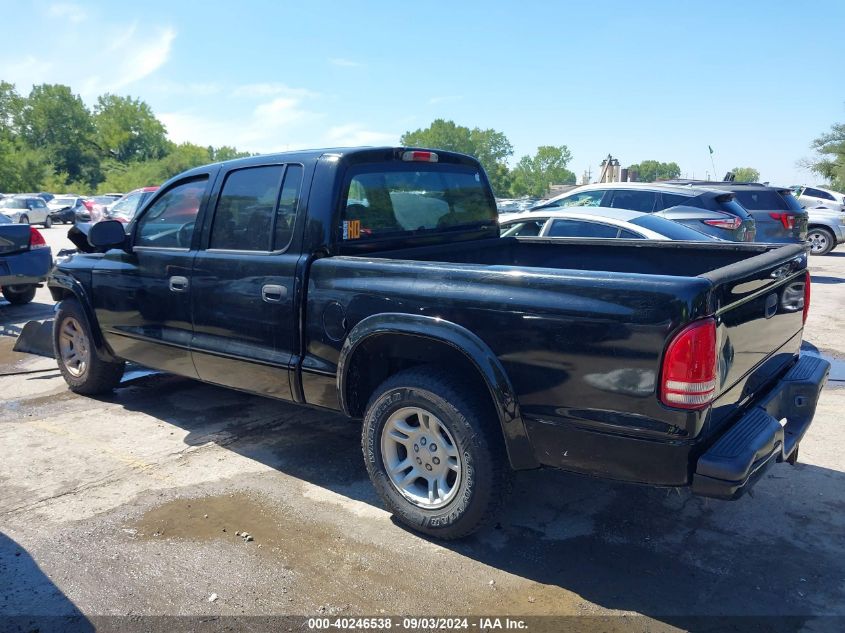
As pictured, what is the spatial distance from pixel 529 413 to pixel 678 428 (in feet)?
2.05

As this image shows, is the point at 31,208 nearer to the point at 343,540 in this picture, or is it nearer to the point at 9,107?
the point at 343,540

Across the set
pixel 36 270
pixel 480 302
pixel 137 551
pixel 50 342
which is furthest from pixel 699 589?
pixel 36 270

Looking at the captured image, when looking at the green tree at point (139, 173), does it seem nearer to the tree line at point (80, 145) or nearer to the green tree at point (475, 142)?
the tree line at point (80, 145)

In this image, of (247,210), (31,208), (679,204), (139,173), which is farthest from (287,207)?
(139,173)

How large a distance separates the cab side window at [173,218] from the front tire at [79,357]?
102cm

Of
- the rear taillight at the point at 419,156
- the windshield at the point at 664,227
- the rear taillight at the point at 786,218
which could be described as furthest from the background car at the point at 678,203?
the rear taillight at the point at 419,156

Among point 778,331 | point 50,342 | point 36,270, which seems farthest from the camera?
point 36,270

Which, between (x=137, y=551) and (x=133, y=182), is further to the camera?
(x=133, y=182)

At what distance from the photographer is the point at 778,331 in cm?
351

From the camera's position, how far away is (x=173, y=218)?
4.94m

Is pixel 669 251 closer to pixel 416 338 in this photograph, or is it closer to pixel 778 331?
pixel 778 331

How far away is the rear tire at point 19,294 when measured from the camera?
9.94 m

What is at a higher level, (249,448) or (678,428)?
(678,428)

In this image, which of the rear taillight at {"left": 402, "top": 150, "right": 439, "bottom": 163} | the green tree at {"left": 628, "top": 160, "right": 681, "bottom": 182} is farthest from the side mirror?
the green tree at {"left": 628, "top": 160, "right": 681, "bottom": 182}
